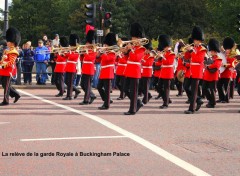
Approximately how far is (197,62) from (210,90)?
1829 millimetres

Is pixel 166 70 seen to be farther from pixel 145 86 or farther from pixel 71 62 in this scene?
pixel 71 62

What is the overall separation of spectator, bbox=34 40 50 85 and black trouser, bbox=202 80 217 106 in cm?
773

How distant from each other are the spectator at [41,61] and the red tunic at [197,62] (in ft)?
28.6

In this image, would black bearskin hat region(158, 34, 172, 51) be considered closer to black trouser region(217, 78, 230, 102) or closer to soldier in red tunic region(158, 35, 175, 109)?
soldier in red tunic region(158, 35, 175, 109)

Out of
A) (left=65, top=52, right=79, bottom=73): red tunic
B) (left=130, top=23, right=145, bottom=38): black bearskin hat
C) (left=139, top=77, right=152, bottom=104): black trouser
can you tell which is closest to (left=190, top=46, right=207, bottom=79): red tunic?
(left=130, top=23, right=145, bottom=38): black bearskin hat

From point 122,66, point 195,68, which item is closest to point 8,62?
point 122,66

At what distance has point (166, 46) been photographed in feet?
46.3

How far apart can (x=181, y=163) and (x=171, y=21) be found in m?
59.8

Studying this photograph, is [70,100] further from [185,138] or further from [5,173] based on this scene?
[5,173]

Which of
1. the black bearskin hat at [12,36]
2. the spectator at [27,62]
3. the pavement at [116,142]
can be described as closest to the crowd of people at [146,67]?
the pavement at [116,142]

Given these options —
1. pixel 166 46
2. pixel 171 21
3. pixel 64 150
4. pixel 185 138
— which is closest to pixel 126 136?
pixel 185 138

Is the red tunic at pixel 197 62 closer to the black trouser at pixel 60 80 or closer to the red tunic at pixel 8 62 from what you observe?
the red tunic at pixel 8 62

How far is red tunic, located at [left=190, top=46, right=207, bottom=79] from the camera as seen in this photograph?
12352mm

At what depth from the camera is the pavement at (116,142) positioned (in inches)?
261
